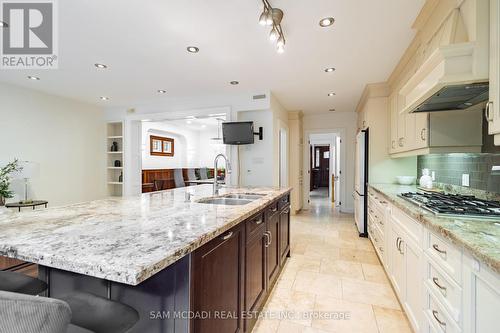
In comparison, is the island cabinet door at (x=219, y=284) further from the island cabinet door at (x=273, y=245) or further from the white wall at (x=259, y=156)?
the white wall at (x=259, y=156)

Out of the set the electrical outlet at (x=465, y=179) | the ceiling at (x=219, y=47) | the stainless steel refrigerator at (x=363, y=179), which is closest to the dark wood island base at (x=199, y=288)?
the ceiling at (x=219, y=47)

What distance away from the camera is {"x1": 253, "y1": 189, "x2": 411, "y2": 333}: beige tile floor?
1836 mm

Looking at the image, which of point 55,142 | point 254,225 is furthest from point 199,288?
point 55,142

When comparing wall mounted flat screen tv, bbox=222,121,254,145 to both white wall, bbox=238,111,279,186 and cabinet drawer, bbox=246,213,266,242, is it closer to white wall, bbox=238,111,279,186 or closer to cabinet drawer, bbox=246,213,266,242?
white wall, bbox=238,111,279,186

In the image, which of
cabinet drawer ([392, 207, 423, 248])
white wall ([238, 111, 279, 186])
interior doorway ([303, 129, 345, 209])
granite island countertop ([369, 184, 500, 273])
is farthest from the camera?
interior doorway ([303, 129, 345, 209])

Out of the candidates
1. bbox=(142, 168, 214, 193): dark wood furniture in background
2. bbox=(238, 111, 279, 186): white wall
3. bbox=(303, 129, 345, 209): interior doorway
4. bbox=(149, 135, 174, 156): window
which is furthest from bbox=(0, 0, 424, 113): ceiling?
bbox=(149, 135, 174, 156): window

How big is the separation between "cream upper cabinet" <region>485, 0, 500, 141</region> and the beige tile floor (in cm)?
155

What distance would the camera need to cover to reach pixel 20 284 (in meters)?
1.04

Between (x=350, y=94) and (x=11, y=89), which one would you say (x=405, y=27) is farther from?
(x=11, y=89)

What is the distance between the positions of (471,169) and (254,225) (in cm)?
199

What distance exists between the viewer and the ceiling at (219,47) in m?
2.00

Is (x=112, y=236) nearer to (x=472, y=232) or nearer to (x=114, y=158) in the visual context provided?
(x=472, y=232)

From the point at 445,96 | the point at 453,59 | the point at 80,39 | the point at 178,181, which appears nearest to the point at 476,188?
the point at 445,96

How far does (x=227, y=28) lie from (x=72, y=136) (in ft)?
14.0
